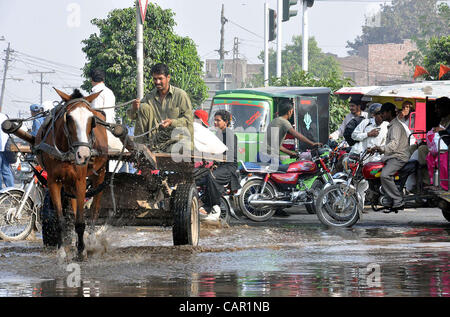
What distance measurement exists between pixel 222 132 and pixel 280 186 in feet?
5.94

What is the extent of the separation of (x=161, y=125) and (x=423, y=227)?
19.5 feet

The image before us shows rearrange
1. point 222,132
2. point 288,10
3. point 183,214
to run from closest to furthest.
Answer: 1. point 183,214
2. point 222,132
3. point 288,10

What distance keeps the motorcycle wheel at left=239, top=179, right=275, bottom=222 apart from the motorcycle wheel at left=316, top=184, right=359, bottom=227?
1.47 meters

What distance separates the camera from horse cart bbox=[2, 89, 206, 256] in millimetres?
9617

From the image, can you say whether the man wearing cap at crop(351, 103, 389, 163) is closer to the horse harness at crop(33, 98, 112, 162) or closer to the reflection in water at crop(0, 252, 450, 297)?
the horse harness at crop(33, 98, 112, 162)

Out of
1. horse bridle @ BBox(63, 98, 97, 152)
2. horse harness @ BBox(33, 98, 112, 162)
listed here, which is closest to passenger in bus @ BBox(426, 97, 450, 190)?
horse harness @ BBox(33, 98, 112, 162)

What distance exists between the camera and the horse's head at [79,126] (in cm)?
923

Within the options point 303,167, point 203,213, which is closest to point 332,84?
point 303,167

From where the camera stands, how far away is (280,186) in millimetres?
16297

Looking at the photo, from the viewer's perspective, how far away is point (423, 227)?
1480 centimetres

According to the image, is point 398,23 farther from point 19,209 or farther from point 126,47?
point 19,209

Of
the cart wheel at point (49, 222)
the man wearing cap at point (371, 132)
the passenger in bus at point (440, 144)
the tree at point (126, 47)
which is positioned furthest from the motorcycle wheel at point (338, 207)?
the tree at point (126, 47)

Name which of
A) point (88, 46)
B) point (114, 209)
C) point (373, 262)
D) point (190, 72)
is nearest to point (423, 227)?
point (373, 262)

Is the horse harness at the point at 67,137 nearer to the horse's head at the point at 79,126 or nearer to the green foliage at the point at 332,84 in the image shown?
the horse's head at the point at 79,126
